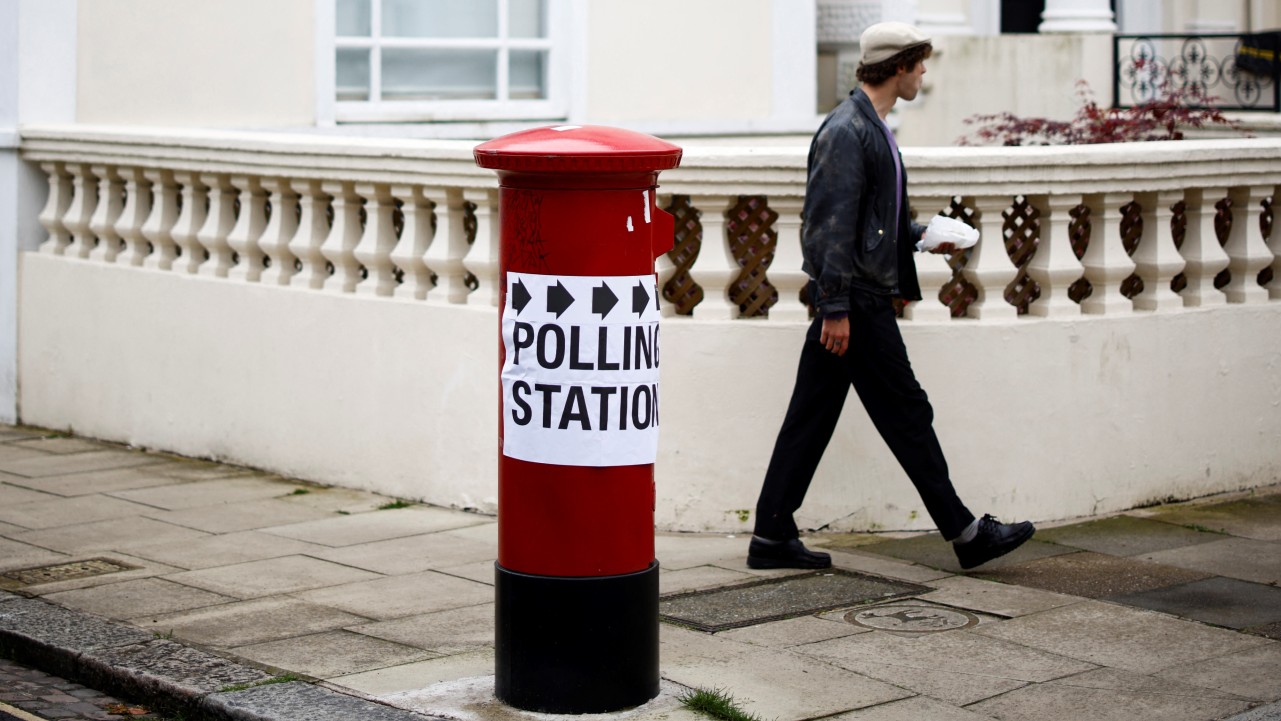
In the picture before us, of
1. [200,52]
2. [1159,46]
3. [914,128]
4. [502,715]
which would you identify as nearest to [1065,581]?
[502,715]

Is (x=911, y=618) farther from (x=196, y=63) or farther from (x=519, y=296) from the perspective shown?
(x=196, y=63)

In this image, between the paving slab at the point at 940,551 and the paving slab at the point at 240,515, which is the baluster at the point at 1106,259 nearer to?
the paving slab at the point at 940,551

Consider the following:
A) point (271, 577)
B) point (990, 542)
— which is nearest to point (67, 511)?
point (271, 577)

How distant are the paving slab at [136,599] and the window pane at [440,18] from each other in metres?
6.27

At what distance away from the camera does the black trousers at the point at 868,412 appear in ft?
21.5

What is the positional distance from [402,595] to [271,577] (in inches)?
23.5

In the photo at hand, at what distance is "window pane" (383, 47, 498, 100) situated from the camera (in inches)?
480

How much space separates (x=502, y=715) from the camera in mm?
5020

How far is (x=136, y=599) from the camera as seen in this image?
20.9 feet

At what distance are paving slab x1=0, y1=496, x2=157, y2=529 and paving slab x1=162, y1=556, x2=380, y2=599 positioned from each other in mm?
1168

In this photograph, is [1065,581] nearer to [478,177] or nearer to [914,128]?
[478,177]

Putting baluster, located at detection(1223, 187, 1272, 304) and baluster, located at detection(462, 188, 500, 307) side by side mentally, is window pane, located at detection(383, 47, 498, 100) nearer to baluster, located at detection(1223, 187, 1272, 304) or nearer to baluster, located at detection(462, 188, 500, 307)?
baluster, located at detection(462, 188, 500, 307)

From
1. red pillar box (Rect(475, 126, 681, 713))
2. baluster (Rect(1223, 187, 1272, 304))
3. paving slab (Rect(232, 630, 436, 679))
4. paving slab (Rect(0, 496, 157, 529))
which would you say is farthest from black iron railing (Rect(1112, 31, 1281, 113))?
red pillar box (Rect(475, 126, 681, 713))

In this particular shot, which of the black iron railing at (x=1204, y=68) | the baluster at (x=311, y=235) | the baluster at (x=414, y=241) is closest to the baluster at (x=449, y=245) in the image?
the baluster at (x=414, y=241)
